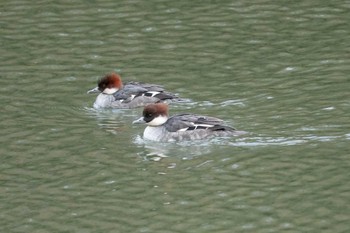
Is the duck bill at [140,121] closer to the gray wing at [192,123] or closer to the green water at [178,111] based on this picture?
the green water at [178,111]

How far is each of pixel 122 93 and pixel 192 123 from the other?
2614 millimetres

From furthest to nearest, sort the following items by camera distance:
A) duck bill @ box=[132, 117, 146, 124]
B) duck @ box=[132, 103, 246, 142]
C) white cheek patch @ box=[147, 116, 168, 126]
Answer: duck bill @ box=[132, 117, 146, 124], white cheek patch @ box=[147, 116, 168, 126], duck @ box=[132, 103, 246, 142]

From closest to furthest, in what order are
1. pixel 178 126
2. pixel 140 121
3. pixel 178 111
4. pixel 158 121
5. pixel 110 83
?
pixel 178 126 < pixel 158 121 < pixel 140 121 < pixel 178 111 < pixel 110 83

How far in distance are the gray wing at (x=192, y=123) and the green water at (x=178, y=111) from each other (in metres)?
0.25

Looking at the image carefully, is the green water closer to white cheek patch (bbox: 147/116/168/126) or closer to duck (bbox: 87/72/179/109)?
duck (bbox: 87/72/179/109)

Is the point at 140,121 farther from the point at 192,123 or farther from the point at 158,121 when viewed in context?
the point at 192,123

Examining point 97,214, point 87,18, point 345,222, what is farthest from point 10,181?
point 87,18

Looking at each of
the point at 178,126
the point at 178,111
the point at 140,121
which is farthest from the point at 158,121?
the point at 178,111

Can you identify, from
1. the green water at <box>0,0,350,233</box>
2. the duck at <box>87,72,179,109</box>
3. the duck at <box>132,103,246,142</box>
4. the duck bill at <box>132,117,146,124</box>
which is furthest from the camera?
the duck at <box>87,72,179,109</box>

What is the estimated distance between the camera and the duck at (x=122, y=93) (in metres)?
19.2

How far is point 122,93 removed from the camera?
19594 mm

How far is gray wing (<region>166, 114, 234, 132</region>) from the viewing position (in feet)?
55.9

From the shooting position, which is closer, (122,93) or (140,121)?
(140,121)

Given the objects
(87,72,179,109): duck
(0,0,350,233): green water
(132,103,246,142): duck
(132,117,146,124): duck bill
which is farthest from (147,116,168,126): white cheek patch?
(87,72,179,109): duck
